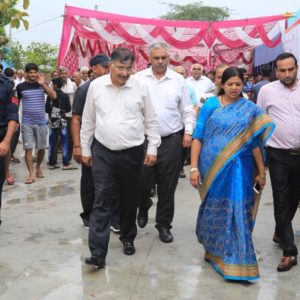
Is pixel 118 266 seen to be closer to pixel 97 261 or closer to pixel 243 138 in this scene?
pixel 97 261

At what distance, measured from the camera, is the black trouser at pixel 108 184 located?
163 inches

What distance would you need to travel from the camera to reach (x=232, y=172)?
4016 millimetres

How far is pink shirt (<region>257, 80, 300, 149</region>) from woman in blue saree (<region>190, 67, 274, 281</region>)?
1.31 ft

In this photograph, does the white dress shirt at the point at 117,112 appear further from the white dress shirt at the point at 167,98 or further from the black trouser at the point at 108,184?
the white dress shirt at the point at 167,98

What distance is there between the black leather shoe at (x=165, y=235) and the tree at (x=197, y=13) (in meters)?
45.4

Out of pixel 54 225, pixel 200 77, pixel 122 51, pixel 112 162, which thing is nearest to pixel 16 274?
pixel 112 162

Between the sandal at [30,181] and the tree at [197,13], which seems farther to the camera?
the tree at [197,13]

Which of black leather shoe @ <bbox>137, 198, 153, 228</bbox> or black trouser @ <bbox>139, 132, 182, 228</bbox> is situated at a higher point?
black trouser @ <bbox>139, 132, 182, 228</bbox>

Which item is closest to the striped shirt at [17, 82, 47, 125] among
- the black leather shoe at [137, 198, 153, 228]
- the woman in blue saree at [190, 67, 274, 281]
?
the black leather shoe at [137, 198, 153, 228]

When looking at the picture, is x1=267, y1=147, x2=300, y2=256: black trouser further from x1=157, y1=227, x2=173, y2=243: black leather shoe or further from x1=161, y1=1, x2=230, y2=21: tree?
x1=161, y1=1, x2=230, y2=21: tree

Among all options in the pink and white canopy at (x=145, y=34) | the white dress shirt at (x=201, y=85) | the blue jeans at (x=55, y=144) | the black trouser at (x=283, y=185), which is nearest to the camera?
the black trouser at (x=283, y=185)

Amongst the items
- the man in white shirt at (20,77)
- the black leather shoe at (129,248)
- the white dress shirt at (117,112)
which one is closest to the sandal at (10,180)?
the black leather shoe at (129,248)

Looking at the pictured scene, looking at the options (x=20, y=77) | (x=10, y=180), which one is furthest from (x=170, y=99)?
(x=20, y=77)

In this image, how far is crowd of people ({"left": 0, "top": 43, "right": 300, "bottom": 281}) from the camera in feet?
13.1
